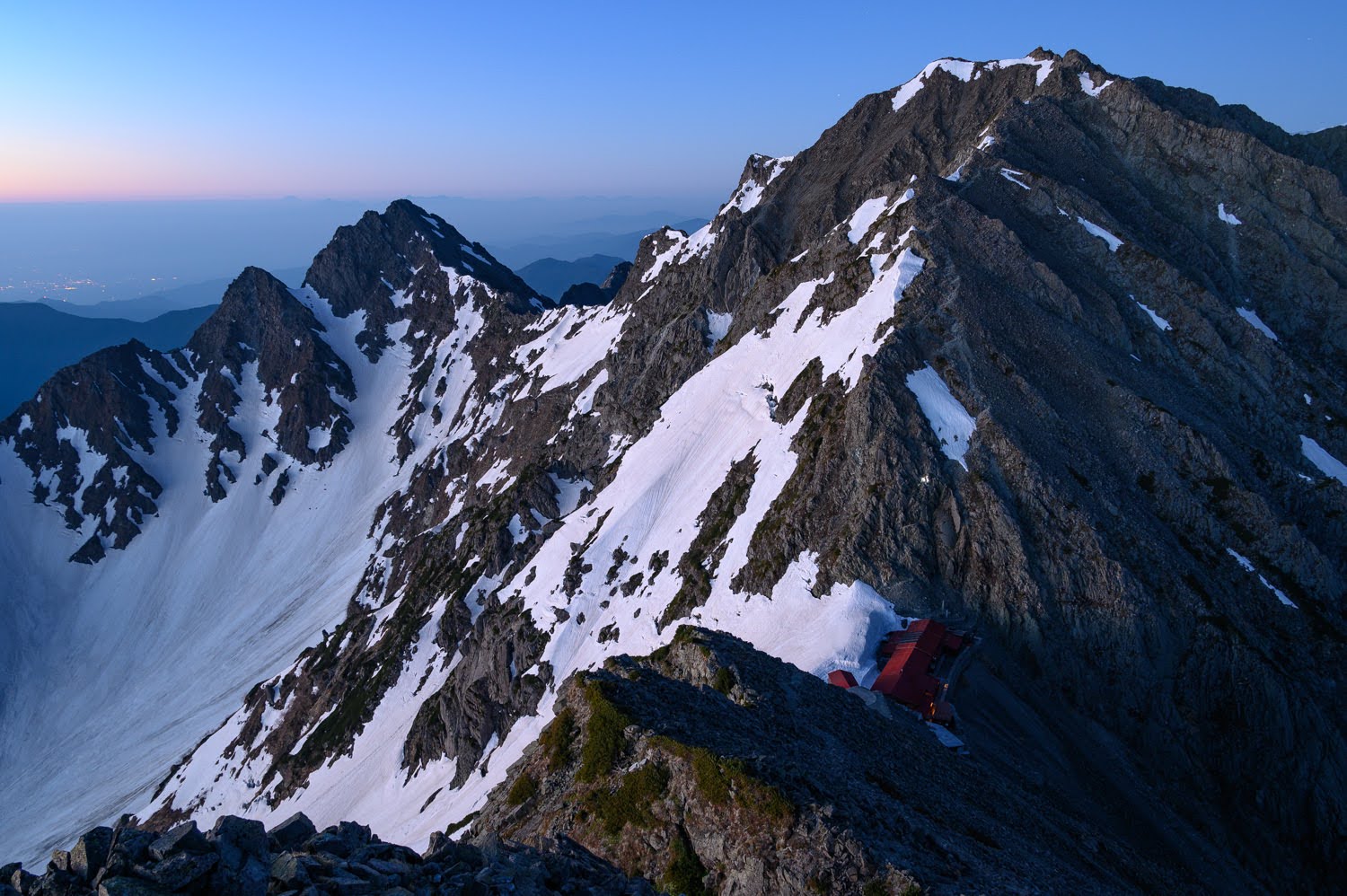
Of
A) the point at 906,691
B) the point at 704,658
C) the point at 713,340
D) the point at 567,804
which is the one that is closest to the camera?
the point at 567,804

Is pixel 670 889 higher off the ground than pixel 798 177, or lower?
lower

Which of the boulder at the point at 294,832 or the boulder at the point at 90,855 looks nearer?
the boulder at the point at 90,855

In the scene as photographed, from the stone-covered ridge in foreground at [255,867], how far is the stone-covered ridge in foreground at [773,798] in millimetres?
2128

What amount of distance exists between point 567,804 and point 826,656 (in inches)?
832

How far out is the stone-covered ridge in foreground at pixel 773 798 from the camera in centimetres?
2003

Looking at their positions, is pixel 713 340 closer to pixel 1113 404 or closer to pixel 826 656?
pixel 1113 404

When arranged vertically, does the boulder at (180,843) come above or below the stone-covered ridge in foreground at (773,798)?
above

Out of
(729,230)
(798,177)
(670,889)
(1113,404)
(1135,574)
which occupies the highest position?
(798,177)

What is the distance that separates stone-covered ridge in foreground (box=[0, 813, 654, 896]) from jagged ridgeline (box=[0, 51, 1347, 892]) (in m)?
5.88

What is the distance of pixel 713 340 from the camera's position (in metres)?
107

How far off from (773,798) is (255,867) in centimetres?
1215

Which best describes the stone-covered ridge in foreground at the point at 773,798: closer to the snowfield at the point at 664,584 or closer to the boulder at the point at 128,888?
the boulder at the point at 128,888

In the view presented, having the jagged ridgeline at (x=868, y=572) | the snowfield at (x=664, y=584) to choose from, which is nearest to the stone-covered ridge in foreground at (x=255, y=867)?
the jagged ridgeline at (x=868, y=572)

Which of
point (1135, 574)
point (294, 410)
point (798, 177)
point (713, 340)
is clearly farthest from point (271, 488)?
point (1135, 574)
